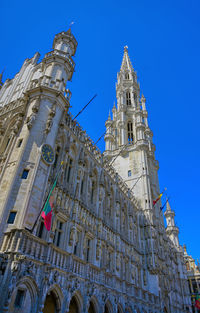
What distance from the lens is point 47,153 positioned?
1928 cm

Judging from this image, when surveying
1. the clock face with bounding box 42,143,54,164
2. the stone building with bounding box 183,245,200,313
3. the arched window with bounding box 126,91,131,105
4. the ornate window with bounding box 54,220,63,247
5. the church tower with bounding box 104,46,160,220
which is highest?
the arched window with bounding box 126,91,131,105

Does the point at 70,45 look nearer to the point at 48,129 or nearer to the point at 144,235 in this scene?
the point at 48,129

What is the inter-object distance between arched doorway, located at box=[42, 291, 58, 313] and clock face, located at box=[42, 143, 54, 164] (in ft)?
31.1

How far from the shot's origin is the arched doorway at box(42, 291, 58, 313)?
53.8ft

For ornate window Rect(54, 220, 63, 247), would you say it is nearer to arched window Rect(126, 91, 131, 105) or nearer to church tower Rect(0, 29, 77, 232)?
church tower Rect(0, 29, 77, 232)

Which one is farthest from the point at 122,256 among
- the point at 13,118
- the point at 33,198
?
the point at 13,118

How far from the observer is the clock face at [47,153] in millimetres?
18922

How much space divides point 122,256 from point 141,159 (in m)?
21.6

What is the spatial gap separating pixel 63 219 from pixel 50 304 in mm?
5936

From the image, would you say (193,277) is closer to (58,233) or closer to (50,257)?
(58,233)

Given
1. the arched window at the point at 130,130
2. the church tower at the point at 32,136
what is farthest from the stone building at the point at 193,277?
the church tower at the point at 32,136

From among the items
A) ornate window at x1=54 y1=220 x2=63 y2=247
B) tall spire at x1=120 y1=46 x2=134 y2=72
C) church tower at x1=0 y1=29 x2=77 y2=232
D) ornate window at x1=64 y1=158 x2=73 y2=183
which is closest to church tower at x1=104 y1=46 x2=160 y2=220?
tall spire at x1=120 y1=46 x2=134 y2=72

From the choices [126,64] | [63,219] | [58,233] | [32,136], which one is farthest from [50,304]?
[126,64]

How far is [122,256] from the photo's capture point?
2788cm
